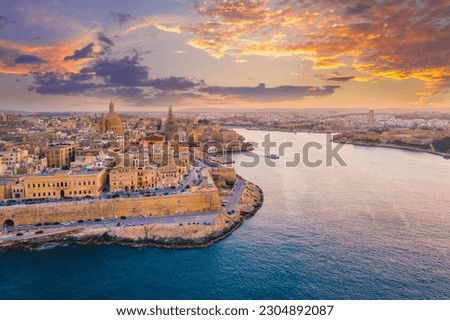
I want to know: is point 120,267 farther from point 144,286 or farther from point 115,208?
point 115,208

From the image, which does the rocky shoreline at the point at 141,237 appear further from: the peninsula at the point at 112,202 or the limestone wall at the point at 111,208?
the limestone wall at the point at 111,208

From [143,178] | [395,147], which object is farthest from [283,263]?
[395,147]

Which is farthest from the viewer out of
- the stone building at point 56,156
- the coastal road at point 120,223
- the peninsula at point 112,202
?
the stone building at point 56,156

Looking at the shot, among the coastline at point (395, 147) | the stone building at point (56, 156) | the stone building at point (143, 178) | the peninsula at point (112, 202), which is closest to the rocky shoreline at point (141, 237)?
the peninsula at point (112, 202)

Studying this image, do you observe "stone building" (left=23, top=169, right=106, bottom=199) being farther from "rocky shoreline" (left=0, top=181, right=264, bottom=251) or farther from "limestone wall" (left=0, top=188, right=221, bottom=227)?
"rocky shoreline" (left=0, top=181, right=264, bottom=251)

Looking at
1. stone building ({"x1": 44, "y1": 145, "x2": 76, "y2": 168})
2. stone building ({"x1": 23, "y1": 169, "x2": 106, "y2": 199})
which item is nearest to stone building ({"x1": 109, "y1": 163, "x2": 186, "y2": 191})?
stone building ({"x1": 23, "y1": 169, "x2": 106, "y2": 199})

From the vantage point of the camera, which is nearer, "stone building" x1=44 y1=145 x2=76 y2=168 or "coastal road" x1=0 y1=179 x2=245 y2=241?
"coastal road" x1=0 y1=179 x2=245 y2=241
